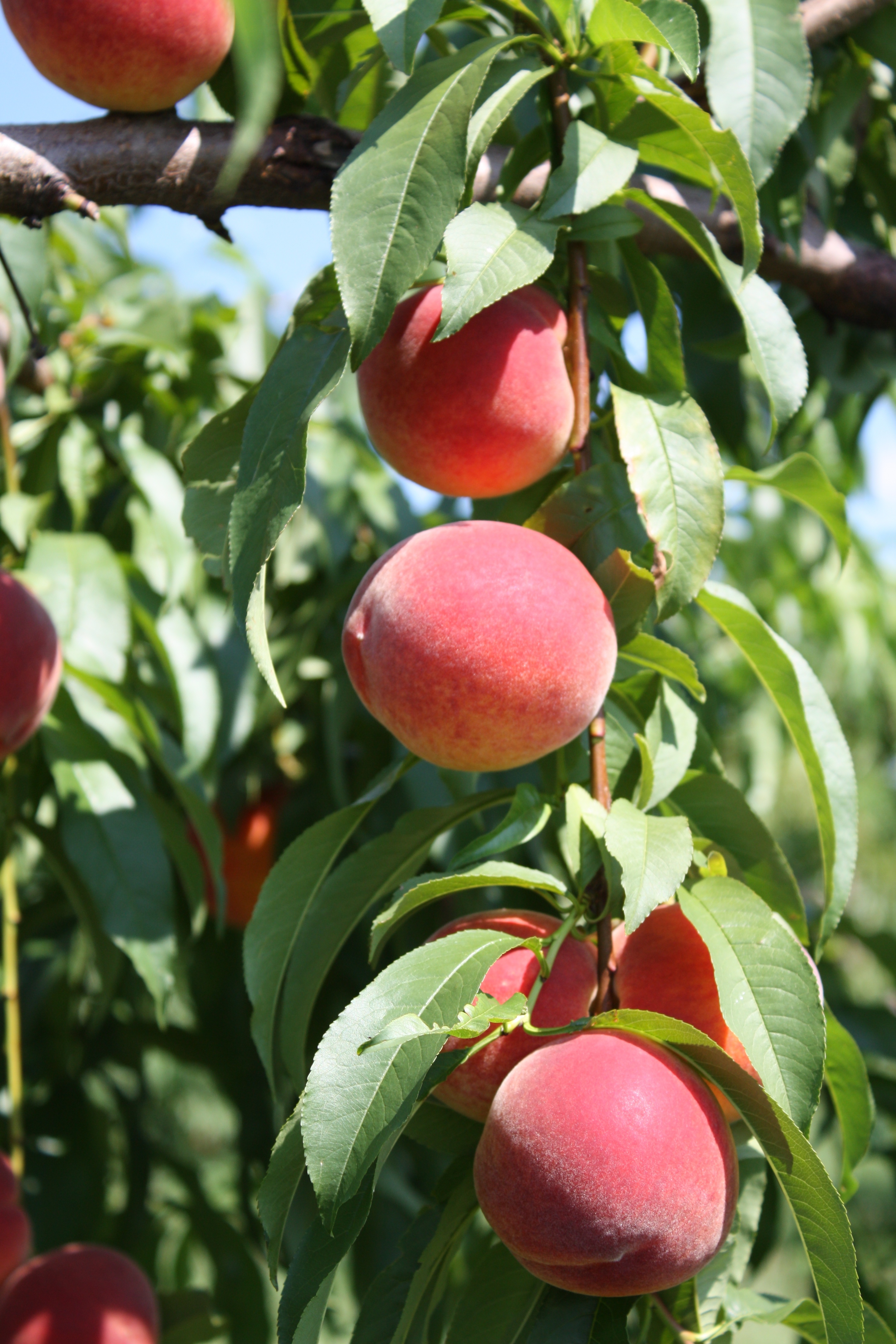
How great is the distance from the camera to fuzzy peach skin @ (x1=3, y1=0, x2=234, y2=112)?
1.92 feet

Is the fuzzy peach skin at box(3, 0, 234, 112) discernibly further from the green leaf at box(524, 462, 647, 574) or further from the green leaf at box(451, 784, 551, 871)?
the green leaf at box(451, 784, 551, 871)

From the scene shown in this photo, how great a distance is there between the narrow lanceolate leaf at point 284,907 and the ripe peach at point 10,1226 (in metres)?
0.37

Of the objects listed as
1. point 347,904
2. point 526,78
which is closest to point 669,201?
point 526,78

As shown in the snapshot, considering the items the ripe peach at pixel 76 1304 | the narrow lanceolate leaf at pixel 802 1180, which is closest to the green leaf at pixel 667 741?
the narrow lanceolate leaf at pixel 802 1180

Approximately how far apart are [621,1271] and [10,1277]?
0.61 meters

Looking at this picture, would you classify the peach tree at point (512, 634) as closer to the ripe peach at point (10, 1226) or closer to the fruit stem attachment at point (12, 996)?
the fruit stem attachment at point (12, 996)

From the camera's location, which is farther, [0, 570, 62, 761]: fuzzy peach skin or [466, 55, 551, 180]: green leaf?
[0, 570, 62, 761]: fuzzy peach skin

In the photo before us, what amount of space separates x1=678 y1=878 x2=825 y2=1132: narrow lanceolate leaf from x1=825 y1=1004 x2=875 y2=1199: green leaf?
12cm

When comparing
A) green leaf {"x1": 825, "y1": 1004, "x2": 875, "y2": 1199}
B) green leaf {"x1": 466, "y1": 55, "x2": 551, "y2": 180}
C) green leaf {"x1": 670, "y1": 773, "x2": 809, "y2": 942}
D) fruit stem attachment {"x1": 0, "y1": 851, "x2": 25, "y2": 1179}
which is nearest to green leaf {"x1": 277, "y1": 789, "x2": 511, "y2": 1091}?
green leaf {"x1": 670, "y1": 773, "x2": 809, "y2": 942}

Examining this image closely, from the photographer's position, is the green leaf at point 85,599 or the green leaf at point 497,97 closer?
the green leaf at point 497,97

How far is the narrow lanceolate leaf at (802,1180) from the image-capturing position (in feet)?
1.34

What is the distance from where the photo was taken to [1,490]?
1.07 meters

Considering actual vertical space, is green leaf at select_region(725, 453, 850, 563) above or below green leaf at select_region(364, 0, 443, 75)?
below

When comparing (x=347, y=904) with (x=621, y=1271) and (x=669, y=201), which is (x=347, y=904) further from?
(x=669, y=201)
